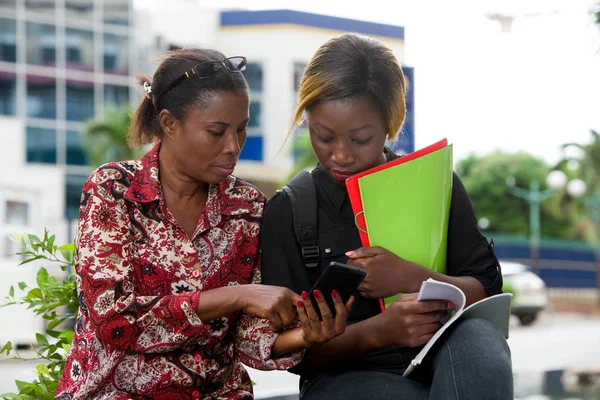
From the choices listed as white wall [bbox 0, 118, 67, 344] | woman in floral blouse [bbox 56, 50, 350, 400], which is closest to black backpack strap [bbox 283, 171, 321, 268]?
woman in floral blouse [bbox 56, 50, 350, 400]

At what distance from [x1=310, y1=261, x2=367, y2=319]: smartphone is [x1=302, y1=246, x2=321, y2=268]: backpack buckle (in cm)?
32

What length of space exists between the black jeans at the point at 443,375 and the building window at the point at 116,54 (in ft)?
73.7

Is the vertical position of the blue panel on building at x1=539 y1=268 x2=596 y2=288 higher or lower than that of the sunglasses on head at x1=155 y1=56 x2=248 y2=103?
lower

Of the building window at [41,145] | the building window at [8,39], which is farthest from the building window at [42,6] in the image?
the building window at [41,145]

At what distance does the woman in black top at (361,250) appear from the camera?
2.28 metres

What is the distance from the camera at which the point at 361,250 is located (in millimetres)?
2324

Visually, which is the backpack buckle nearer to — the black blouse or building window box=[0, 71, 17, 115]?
the black blouse

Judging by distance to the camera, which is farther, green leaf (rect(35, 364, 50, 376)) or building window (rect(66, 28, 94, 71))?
building window (rect(66, 28, 94, 71))

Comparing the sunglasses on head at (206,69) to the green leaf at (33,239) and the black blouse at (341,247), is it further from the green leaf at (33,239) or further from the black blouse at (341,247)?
the green leaf at (33,239)

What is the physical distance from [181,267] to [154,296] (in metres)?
0.12

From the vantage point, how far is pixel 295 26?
2314 cm

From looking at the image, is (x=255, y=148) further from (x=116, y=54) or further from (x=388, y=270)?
(x=388, y=270)

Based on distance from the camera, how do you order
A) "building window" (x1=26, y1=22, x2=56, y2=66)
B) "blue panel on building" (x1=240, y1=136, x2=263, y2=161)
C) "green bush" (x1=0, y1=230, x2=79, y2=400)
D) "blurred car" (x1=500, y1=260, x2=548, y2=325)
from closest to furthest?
"green bush" (x1=0, y1=230, x2=79, y2=400) → "blurred car" (x1=500, y1=260, x2=548, y2=325) → "building window" (x1=26, y1=22, x2=56, y2=66) → "blue panel on building" (x1=240, y1=136, x2=263, y2=161)

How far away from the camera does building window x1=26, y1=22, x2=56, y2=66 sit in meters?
22.9
